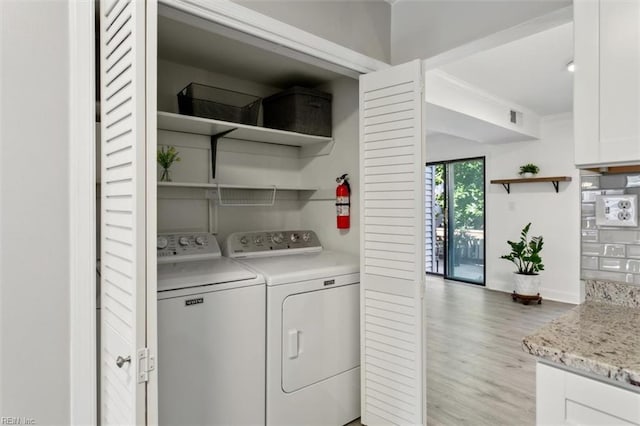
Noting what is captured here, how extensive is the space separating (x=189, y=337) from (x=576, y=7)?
1.97 meters

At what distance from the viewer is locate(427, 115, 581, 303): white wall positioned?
5101 millimetres

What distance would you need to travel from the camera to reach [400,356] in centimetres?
200

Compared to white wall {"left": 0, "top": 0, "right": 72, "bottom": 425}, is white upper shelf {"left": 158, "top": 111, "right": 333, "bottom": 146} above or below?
above

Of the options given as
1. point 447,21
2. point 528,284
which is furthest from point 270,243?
point 528,284

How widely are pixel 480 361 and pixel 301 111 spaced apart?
253 cm

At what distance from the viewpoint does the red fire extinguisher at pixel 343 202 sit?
2523 mm

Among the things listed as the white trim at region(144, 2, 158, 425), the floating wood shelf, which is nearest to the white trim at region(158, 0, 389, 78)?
the white trim at region(144, 2, 158, 425)

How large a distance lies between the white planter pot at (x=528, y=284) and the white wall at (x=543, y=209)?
1.25 feet

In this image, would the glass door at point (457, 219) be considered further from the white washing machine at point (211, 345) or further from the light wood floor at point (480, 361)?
the white washing machine at point (211, 345)

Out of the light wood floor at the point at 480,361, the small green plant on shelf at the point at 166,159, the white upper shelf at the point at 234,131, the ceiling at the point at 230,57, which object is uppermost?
the ceiling at the point at 230,57

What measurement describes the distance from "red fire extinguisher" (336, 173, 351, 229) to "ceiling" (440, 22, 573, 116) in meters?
1.74

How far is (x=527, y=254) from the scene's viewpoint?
5.26m

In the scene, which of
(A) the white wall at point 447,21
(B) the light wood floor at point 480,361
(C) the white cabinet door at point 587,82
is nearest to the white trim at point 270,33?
(A) the white wall at point 447,21

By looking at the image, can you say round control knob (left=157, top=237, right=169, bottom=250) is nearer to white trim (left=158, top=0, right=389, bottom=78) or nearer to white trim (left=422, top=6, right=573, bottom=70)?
white trim (left=158, top=0, right=389, bottom=78)
